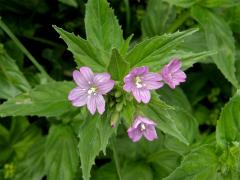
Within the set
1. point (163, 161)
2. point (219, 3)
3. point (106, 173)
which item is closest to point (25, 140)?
point (106, 173)

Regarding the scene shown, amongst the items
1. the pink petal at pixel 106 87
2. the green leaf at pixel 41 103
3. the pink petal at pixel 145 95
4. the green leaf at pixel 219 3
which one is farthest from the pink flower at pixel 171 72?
the green leaf at pixel 219 3

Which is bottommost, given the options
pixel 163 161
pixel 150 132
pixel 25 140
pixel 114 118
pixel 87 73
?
pixel 163 161

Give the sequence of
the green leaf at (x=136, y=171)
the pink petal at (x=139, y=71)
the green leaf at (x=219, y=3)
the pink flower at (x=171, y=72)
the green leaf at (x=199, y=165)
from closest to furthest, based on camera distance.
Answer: the pink petal at (x=139, y=71)
the pink flower at (x=171, y=72)
the green leaf at (x=199, y=165)
the green leaf at (x=219, y=3)
the green leaf at (x=136, y=171)

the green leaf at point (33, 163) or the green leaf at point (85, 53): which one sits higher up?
the green leaf at point (85, 53)

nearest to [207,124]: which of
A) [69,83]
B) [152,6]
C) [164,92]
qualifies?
[164,92]

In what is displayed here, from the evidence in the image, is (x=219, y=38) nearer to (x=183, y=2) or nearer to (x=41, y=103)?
(x=183, y=2)

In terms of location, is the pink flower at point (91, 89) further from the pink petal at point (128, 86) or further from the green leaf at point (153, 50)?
the green leaf at point (153, 50)

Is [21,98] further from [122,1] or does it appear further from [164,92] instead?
[122,1]
